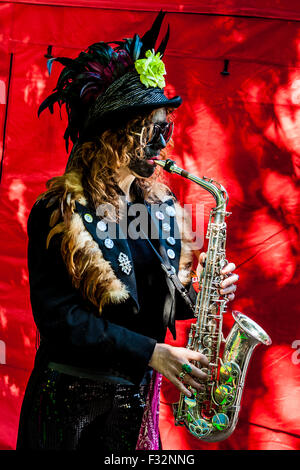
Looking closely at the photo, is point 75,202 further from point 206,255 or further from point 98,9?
point 98,9

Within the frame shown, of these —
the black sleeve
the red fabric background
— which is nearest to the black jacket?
the black sleeve

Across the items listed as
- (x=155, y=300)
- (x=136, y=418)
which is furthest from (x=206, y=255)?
(x=136, y=418)

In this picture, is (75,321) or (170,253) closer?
(75,321)

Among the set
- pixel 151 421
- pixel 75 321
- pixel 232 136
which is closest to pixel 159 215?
pixel 75 321

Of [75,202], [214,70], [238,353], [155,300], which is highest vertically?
[214,70]

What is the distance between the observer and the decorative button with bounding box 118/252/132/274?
2.26 metres

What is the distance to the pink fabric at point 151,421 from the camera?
246 centimetres

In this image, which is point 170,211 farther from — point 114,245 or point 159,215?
point 114,245

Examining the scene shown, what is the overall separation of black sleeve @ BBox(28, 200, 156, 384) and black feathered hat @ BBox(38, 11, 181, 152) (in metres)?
0.52

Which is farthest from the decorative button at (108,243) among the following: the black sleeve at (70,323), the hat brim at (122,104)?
the hat brim at (122,104)

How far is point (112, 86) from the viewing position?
2.37 meters

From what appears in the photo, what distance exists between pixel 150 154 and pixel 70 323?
887 millimetres

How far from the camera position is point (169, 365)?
7.20 ft
